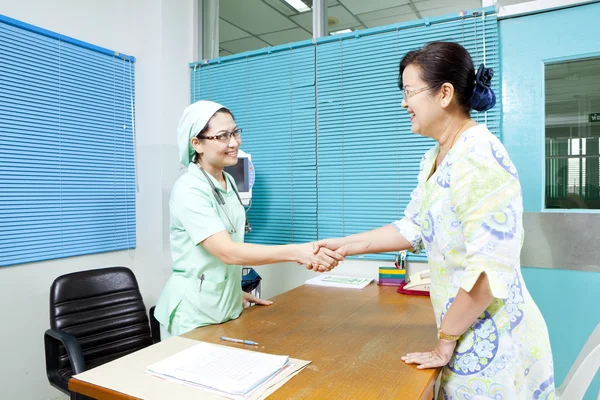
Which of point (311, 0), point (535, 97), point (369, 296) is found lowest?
point (369, 296)

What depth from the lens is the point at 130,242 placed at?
10.8 ft

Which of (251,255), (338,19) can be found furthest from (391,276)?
(338,19)

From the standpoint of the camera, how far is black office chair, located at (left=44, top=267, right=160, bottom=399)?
2072 millimetres

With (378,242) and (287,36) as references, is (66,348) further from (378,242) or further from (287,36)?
(287,36)

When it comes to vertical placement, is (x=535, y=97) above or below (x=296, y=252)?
above

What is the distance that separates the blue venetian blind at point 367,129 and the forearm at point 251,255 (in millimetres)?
1149

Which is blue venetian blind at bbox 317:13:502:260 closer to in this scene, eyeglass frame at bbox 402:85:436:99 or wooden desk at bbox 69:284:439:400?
wooden desk at bbox 69:284:439:400

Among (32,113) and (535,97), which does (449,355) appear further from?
(32,113)

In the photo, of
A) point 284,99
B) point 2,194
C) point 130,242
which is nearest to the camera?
point 2,194

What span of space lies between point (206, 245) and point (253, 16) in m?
2.53

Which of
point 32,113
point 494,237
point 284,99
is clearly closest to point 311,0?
point 284,99

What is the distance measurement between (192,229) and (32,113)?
177 cm

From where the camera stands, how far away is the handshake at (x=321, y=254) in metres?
1.66

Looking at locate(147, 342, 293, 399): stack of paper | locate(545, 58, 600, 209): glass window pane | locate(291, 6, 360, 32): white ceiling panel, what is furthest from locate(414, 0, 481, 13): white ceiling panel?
locate(147, 342, 293, 399): stack of paper
